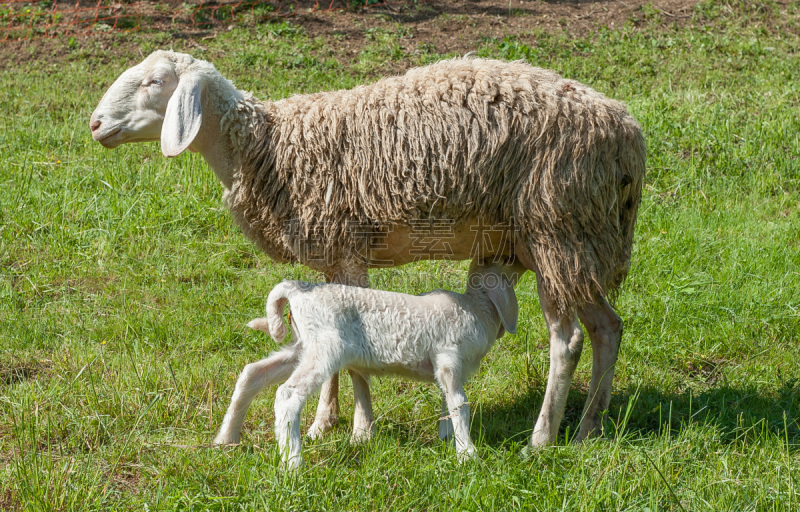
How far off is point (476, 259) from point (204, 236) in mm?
2477

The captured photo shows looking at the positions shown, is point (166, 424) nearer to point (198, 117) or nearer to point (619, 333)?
point (198, 117)

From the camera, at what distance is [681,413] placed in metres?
4.05

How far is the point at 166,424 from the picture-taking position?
367 centimetres

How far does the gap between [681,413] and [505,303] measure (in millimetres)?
1115

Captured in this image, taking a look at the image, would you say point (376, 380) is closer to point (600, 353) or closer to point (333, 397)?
point (333, 397)

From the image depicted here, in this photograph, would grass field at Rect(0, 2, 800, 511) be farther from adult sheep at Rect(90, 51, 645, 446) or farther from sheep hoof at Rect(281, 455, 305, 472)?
adult sheep at Rect(90, 51, 645, 446)

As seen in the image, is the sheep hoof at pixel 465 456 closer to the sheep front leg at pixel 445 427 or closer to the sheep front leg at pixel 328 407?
the sheep front leg at pixel 445 427

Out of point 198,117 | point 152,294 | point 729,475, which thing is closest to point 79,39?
point 152,294

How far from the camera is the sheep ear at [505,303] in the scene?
375 centimetres

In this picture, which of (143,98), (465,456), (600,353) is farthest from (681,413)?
(143,98)

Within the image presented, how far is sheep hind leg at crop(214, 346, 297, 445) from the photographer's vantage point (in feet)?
11.1

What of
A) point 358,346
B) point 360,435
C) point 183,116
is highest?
point 183,116

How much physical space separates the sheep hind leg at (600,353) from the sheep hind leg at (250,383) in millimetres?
1471

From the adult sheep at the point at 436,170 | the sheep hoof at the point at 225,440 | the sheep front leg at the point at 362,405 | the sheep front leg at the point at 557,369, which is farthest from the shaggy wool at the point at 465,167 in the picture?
the sheep hoof at the point at 225,440
